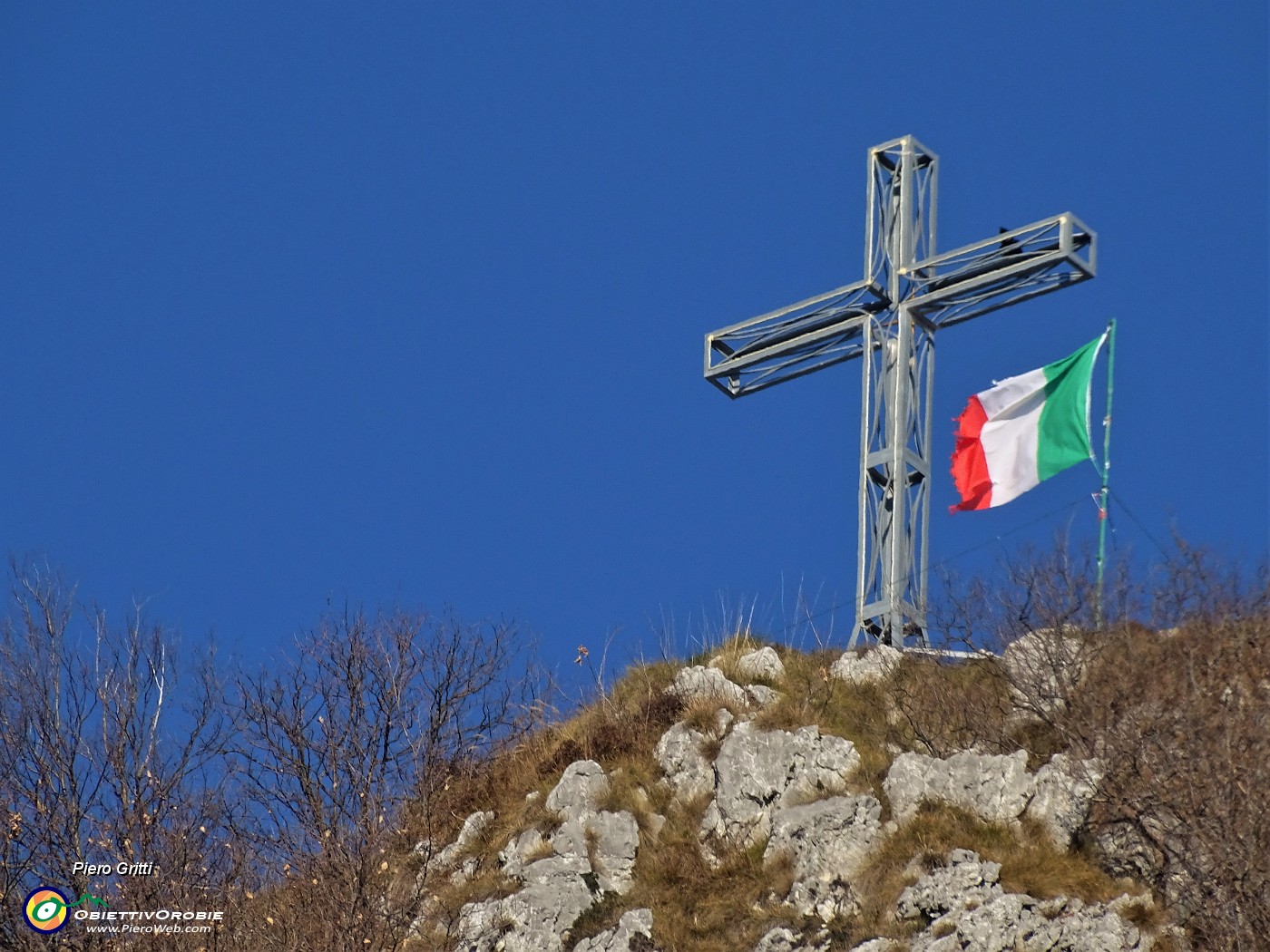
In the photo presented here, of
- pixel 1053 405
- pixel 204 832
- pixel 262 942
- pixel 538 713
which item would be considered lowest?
pixel 262 942

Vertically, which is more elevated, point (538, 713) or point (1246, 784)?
point (538, 713)

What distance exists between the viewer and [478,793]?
1017 inches

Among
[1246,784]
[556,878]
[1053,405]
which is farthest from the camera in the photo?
[1053,405]

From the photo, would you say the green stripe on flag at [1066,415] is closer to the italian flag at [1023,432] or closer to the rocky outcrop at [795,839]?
the italian flag at [1023,432]

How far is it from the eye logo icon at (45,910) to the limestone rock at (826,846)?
28.6ft

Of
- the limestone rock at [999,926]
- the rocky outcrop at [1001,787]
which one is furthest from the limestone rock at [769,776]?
the limestone rock at [999,926]

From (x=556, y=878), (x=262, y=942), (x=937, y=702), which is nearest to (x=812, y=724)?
(x=937, y=702)

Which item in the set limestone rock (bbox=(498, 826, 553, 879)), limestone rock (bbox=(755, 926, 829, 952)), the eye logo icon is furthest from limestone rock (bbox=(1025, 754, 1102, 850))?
the eye logo icon

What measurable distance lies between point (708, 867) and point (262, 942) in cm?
529

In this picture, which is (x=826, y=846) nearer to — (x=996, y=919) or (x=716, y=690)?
(x=996, y=919)

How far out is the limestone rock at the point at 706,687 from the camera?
25.2m

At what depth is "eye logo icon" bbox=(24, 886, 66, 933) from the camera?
24.3 m

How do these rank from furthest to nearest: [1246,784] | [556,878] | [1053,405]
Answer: [1053,405] → [556,878] → [1246,784]

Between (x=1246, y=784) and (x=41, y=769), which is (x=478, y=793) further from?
(x=1246, y=784)
